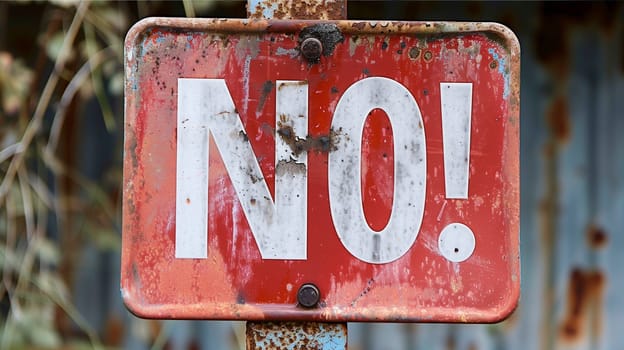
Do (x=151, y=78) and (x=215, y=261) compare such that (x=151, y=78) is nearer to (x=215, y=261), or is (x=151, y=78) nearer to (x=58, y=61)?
(x=215, y=261)

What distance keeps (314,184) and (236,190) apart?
9 cm

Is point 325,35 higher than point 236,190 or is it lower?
higher

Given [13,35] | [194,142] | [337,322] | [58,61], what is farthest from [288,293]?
[13,35]

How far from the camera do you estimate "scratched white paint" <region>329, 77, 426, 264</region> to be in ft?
2.79

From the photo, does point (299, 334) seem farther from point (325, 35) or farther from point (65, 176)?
point (65, 176)

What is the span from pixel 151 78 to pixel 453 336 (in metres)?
1.34

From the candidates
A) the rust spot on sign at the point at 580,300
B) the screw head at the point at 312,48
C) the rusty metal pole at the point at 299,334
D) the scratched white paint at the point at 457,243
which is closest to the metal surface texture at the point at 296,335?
the rusty metal pole at the point at 299,334

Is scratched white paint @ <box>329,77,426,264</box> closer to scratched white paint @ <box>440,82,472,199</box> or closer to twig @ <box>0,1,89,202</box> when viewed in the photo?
scratched white paint @ <box>440,82,472,199</box>

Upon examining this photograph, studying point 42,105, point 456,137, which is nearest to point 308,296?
point 456,137

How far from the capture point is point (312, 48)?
84cm

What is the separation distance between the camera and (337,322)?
2.78 feet

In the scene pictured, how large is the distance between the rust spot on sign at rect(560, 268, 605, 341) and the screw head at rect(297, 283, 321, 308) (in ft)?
4.23

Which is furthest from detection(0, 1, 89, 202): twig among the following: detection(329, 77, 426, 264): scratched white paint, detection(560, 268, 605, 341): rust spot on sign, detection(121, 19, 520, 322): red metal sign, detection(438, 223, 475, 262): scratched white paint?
detection(560, 268, 605, 341): rust spot on sign

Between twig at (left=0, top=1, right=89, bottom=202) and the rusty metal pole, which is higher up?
twig at (left=0, top=1, right=89, bottom=202)
